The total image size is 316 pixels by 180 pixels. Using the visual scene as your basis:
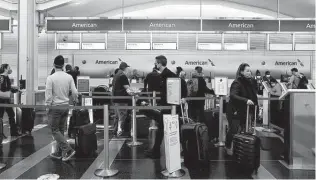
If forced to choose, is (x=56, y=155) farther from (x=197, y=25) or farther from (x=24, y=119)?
(x=197, y=25)

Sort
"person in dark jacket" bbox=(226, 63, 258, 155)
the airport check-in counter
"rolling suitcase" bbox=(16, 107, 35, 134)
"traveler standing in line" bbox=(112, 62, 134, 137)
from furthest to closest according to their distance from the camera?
A: "rolling suitcase" bbox=(16, 107, 35, 134) → "traveler standing in line" bbox=(112, 62, 134, 137) → "person in dark jacket" bbox=(226, 63, 258, 155) → the airport check-in counter

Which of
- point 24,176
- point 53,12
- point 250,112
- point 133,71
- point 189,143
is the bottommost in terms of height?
point 24,176

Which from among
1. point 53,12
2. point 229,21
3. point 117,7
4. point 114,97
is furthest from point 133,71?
point 114,97

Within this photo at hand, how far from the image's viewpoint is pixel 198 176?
4070 millimetres

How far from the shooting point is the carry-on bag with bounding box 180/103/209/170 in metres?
4.29

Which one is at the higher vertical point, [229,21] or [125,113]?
[229,21]

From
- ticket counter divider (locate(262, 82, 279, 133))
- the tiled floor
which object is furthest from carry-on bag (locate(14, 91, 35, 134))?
ticket counter divider (locate(262, 82, 279, 133))

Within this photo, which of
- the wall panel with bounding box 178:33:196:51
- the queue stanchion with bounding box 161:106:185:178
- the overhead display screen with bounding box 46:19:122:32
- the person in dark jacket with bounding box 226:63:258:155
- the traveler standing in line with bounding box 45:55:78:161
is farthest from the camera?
the wall panel with bounding box 178:33:196:51

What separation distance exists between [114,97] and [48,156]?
206 centimetres

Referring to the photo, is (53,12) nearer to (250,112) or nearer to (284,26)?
(284,26)

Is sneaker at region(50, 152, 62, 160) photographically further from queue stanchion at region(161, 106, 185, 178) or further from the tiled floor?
queue stanchion at region(161, 106, 185, 178)

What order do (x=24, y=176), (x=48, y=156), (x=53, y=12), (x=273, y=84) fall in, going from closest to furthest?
1. (x=24, y=176)
2. (x=48, y=156)
3. (x=273, y=84)
4. (x=53, y=12)

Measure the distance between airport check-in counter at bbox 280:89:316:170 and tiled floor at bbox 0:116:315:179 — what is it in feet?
0.61

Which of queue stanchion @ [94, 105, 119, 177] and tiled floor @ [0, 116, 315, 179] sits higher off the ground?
queue stanchion @ [94, 105, 119, 177]
